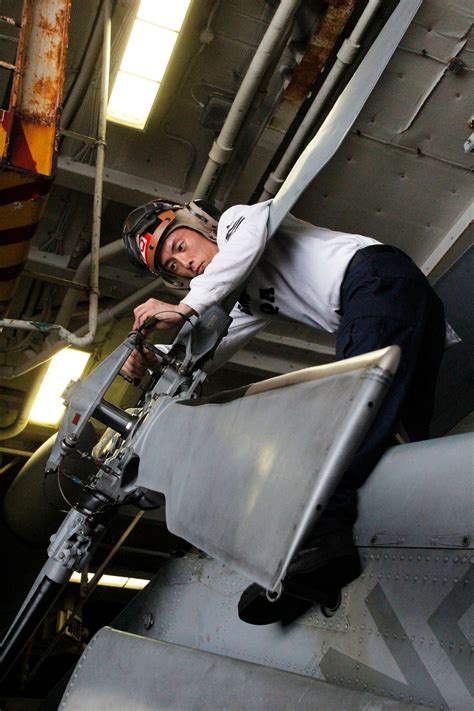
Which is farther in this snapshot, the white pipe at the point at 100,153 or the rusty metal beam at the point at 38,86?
the white pipe at the point at 100,153

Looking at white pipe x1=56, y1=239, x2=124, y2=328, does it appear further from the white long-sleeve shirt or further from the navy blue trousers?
the navy blue trousers

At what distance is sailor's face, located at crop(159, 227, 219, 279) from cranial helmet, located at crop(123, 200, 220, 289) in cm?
2

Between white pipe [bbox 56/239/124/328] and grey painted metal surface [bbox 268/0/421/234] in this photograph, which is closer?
grey painted metal surface [bbox 268/0/421/234]

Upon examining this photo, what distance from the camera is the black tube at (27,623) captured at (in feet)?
10.0

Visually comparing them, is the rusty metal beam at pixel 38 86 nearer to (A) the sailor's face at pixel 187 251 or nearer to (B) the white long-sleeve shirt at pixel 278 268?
(A) the sailor's face at pixel 187 251

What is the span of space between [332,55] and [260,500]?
385cm

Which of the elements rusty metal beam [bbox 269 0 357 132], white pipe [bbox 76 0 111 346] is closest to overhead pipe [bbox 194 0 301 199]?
rusty metal beam [bbox 269 0 357 132]

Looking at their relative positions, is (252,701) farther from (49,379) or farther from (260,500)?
(49,379)

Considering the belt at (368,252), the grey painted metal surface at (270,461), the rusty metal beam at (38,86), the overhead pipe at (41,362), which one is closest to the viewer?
Result: the grey painted metal surface at (270,461)

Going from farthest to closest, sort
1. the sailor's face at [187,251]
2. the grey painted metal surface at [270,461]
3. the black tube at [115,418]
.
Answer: the sailor's face at [187,251]
the black tube at [115,418]
the grey painted metal surface at [270,461]

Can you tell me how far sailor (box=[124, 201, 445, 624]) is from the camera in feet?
7.29

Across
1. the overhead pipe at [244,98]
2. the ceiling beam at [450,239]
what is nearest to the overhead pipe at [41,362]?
the overhead pipe at [244,98]

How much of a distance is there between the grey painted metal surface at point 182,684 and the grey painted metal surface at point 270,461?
0.35 m

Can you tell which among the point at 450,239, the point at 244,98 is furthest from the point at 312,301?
the point at 450,239
